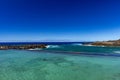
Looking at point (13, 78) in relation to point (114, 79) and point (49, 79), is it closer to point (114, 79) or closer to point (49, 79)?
point (49, 79)

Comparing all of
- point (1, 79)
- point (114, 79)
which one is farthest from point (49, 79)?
point (114, 79)

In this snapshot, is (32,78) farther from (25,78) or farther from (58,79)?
(58,79)

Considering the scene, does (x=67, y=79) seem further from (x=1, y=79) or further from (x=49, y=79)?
(x=1, y=79)

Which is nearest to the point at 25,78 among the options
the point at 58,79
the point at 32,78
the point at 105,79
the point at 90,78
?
the point at 32,78

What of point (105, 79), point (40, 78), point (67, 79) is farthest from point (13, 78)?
point (105, 79)

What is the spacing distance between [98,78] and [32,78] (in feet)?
17.8

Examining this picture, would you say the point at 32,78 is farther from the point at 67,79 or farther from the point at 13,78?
the point at 67,79

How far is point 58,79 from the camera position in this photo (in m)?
12.4

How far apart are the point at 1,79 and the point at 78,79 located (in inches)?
241

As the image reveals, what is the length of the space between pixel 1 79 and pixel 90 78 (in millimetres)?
7158

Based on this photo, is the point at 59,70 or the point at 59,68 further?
the point at 59,68

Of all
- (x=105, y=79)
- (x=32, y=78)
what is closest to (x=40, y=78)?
(x=32, y=78)

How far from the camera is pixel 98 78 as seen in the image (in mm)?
12688

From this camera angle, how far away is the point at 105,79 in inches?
486
